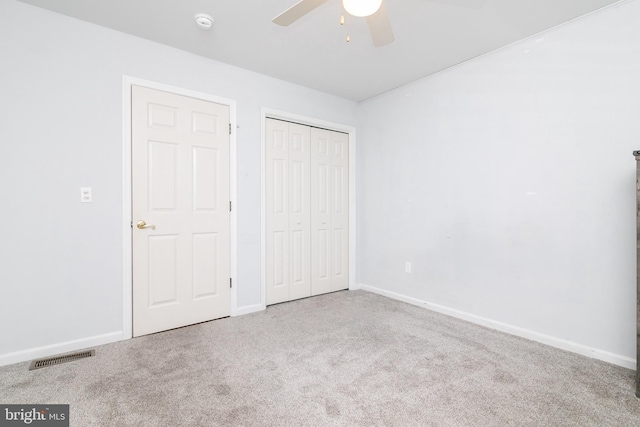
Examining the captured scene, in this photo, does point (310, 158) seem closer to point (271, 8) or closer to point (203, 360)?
point (271, 8)

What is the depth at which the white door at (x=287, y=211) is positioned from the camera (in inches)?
134

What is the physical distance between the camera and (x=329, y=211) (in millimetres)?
3928

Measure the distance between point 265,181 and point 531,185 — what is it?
8.27 feet

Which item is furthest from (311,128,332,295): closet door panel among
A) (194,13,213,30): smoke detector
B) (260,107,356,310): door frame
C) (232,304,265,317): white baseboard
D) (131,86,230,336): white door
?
(194,13,213,30): smoke detector

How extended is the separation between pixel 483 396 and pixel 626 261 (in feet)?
4.69

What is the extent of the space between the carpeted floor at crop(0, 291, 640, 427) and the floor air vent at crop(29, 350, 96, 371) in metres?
0.07

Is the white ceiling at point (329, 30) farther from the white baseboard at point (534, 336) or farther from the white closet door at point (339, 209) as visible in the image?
the white baseboard at point (534, 336)

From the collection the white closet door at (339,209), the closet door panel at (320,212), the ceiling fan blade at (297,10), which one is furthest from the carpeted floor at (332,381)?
the ceiling fan blade at (297,10)

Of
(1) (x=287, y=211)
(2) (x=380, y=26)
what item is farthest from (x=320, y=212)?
(2) (x=380, y=26)

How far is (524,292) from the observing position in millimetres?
2588

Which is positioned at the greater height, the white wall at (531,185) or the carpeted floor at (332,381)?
the white wall at (531,185)

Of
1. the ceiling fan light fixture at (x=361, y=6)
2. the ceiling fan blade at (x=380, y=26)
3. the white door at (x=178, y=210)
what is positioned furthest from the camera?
the white door at (x=178, y=210)

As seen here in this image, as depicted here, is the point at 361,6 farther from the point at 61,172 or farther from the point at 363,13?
the point at 61,172

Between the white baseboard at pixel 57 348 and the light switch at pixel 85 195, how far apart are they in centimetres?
108
